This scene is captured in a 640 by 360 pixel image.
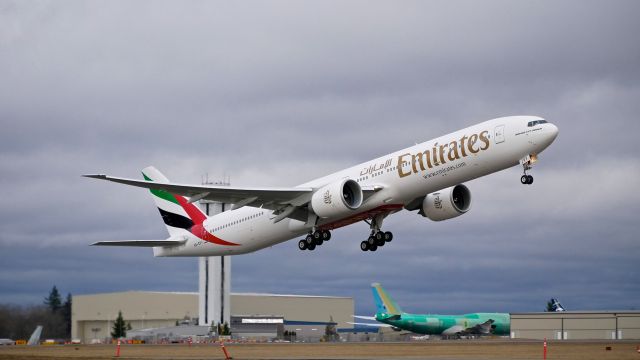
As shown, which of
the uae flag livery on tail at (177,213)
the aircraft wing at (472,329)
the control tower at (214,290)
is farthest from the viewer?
the control tower at (214,290)

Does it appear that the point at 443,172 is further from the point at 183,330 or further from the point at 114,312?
the point at 114,312

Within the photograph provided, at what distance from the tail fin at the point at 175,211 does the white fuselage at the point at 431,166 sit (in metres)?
6.95

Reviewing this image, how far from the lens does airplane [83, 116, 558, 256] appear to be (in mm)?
41438

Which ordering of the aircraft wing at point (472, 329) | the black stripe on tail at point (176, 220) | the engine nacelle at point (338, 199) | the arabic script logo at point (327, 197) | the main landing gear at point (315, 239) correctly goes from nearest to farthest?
the engine nacelle at point (338, 199), the arabic script logo at point (327, 197), the main landing gear at point (315, 239), the black stripe on tail at point (176, 220), the aircraft wing at point (472, 329)

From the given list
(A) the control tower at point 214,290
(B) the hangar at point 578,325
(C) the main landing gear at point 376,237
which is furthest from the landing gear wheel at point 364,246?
(A) the control tower at point 214,290

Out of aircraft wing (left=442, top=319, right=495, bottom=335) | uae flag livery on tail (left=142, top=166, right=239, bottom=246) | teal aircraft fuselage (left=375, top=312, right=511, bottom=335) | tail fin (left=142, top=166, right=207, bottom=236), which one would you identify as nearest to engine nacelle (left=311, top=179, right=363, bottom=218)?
uae flag livery on tail (left=142, top=166, right=239, bottom=246)

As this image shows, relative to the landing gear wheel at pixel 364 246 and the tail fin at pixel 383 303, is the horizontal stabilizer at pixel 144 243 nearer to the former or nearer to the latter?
the landing gear wheel at pixel 364 246

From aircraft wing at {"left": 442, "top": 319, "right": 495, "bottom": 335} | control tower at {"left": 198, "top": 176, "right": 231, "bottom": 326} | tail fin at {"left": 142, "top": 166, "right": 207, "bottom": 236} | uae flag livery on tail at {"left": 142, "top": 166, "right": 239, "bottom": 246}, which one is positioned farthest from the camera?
control tower at {"left": 198, "top": 176, "right": 231, "bottom": 326}

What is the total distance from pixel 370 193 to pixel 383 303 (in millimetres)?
45250

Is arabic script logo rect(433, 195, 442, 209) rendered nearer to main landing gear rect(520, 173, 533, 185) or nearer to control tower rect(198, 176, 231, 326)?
main landing gear rect(520, 173, 533, 185)

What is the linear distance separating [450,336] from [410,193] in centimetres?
4468

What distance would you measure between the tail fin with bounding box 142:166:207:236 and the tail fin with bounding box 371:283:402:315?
1377 inches

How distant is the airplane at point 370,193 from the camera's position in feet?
136

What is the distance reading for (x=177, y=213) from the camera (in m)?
Answer: 57.9
